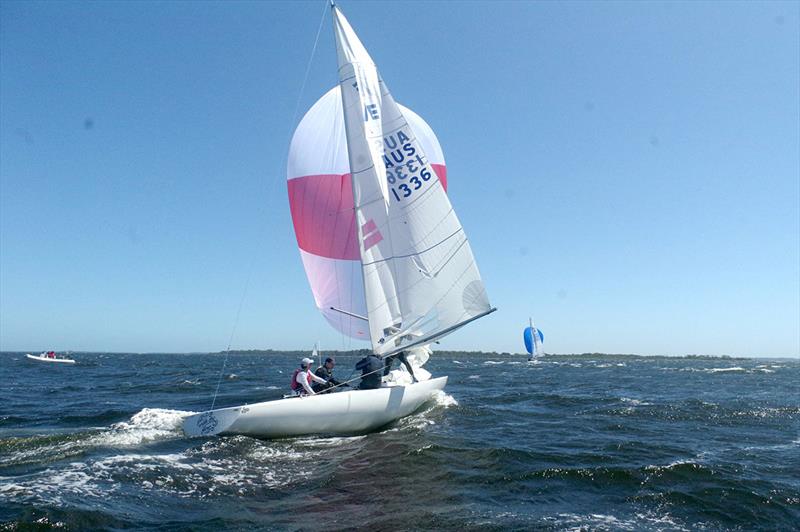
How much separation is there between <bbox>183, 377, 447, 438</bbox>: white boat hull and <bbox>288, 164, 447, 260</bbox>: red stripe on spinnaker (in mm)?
4395

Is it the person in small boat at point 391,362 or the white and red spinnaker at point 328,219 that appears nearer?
the person in small boat at point 391,362

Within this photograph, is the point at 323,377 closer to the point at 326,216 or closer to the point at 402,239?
A: the point at 402,239

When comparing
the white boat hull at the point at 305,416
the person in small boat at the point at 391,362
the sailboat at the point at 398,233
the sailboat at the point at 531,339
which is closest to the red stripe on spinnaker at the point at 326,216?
the sailboat at the point at 398,233

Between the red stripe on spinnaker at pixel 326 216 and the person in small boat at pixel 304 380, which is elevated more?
the red stripe on spinnaker at pixel 326 216

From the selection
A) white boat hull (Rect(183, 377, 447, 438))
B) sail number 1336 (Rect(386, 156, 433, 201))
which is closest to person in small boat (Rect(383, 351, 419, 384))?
white boat hull (Rect(183, 377, 447, 438))

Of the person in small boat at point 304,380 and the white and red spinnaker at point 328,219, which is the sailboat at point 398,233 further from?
the white and red spinnaker at point 328,219

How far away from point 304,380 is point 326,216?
4.89 meters

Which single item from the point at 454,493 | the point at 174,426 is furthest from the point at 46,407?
the point at 454,493

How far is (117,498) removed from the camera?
6422mm

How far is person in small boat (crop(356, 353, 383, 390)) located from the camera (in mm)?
10812

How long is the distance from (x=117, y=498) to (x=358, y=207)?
7.13 metres

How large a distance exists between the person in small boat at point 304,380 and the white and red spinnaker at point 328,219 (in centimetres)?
261

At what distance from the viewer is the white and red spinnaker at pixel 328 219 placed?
13.4 metres

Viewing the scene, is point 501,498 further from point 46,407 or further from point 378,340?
point 46,407
